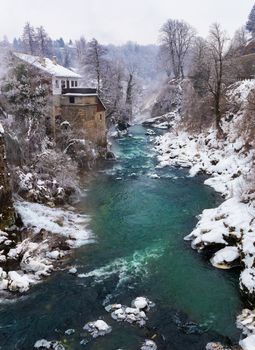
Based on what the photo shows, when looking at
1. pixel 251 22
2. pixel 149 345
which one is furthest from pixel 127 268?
pixel 251 22

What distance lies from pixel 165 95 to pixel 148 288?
52.9 m

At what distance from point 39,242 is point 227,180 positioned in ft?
51.5

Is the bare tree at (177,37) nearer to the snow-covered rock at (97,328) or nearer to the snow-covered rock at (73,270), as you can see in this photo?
the snow-covered rock at (73,270)

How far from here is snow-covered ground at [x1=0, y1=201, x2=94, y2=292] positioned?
632 inches

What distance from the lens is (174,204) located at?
2491cm

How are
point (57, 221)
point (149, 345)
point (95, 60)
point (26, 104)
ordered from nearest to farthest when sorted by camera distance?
1. point (149, 345)
2. point (57, 221)
3. point (26, 104)
4. point (95, 60)

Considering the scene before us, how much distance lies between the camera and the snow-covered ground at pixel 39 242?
16047 millimetres

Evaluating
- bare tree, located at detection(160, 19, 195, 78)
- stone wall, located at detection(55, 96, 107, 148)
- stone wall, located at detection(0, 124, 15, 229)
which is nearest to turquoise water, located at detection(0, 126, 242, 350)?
stone wall, located at detection(0, 124, 15, 229)

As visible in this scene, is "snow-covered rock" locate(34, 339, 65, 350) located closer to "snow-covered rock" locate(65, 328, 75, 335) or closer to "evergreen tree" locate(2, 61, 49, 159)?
"snow-covered rock" locate(65, 328, 75, 335)

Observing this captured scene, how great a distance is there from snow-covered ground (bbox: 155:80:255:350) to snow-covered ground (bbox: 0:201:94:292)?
20.8 feet

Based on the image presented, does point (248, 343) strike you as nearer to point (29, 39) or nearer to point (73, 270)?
point (73, 270)

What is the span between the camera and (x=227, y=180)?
2844 centimetres

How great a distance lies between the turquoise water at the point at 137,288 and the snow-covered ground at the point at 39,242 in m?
0.68

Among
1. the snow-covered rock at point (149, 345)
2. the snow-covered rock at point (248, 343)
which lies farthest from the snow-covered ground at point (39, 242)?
the snow-covered rock at point (248, 343)
